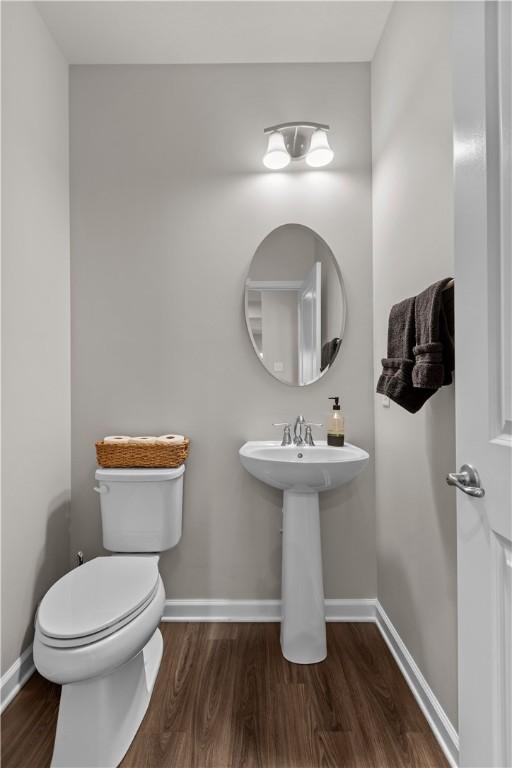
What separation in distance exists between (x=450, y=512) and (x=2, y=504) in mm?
1477

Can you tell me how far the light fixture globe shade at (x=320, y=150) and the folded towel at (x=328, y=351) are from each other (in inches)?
31.1

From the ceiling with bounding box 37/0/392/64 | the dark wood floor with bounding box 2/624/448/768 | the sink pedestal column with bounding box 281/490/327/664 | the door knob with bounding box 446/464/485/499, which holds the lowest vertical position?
the dark wood floor with bounding box 2/624/448/768

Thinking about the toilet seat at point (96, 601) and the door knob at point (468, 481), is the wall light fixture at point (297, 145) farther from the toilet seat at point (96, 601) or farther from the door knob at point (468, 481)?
the toilet seat at point (96, 601)

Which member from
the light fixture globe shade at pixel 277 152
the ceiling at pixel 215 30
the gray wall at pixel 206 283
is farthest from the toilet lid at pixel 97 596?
the ceiling at pixel 215 30

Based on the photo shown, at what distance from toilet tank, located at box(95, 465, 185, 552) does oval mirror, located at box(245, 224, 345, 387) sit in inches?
28.0

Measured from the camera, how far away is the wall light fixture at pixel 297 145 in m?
1.88

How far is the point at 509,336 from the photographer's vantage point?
74cm

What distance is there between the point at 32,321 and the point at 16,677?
131 cm

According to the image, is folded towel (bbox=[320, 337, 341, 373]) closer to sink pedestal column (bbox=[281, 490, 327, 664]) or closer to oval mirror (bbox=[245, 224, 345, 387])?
oval mirror (bbox=[245, 224, 345, 387])

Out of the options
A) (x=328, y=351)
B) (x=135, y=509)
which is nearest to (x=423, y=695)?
(x=135, y=509)

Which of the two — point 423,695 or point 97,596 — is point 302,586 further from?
point 97,596

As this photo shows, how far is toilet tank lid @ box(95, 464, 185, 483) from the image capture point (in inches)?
69.5

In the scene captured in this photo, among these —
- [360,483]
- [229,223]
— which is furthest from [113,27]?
[360,483]

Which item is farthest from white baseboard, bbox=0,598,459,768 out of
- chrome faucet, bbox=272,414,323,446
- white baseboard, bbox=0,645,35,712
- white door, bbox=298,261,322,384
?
white door, bbox=298,261,322,384
